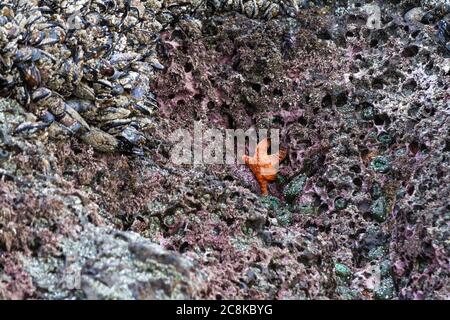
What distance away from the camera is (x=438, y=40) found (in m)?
6.15

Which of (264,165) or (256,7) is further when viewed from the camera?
(256,7)

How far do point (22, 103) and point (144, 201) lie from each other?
113 cm

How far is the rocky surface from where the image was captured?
172 inches

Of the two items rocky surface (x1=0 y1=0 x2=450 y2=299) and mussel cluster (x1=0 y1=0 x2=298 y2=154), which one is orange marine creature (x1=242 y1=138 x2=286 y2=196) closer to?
rocky surface (x1=0 y1=0 x2=450 y2=299)

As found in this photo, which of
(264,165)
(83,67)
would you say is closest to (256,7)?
(264,165)

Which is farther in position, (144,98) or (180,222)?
(144,98)

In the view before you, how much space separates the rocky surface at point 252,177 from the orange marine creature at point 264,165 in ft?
0.27

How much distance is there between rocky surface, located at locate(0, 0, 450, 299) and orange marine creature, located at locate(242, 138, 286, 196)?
83 millimetres

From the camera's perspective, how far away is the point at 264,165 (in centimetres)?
566

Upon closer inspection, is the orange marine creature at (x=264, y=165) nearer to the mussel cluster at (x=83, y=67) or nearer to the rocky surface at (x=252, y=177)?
the rocky surface at (x=252, y=177)

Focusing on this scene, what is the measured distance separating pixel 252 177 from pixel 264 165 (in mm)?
139

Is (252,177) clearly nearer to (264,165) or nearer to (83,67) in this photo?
(264,165)

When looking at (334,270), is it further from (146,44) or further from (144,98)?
(146,44)
